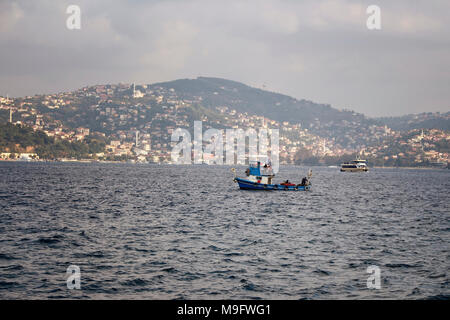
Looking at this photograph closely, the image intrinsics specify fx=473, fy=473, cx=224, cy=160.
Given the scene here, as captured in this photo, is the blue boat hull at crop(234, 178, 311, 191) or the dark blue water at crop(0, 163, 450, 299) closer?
the dark blue water at crop(0, 163, 450, 299)

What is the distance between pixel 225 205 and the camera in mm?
56344

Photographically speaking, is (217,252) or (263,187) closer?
(217,252)

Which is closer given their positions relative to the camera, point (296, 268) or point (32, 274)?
point (32, 274)

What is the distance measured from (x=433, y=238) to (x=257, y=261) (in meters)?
16.3

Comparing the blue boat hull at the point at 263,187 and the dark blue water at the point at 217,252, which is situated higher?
the blue boat hull at the point at 263,187

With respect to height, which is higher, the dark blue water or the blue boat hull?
the blue boat hull

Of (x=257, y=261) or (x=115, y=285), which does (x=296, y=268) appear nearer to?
(x=257, y=261)

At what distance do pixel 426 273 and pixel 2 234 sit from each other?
1038 inches

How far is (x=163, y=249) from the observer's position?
28.1 m

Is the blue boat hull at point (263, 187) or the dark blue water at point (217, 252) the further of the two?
the blue boat hull at point (263, 187)

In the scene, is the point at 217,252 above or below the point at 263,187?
below
